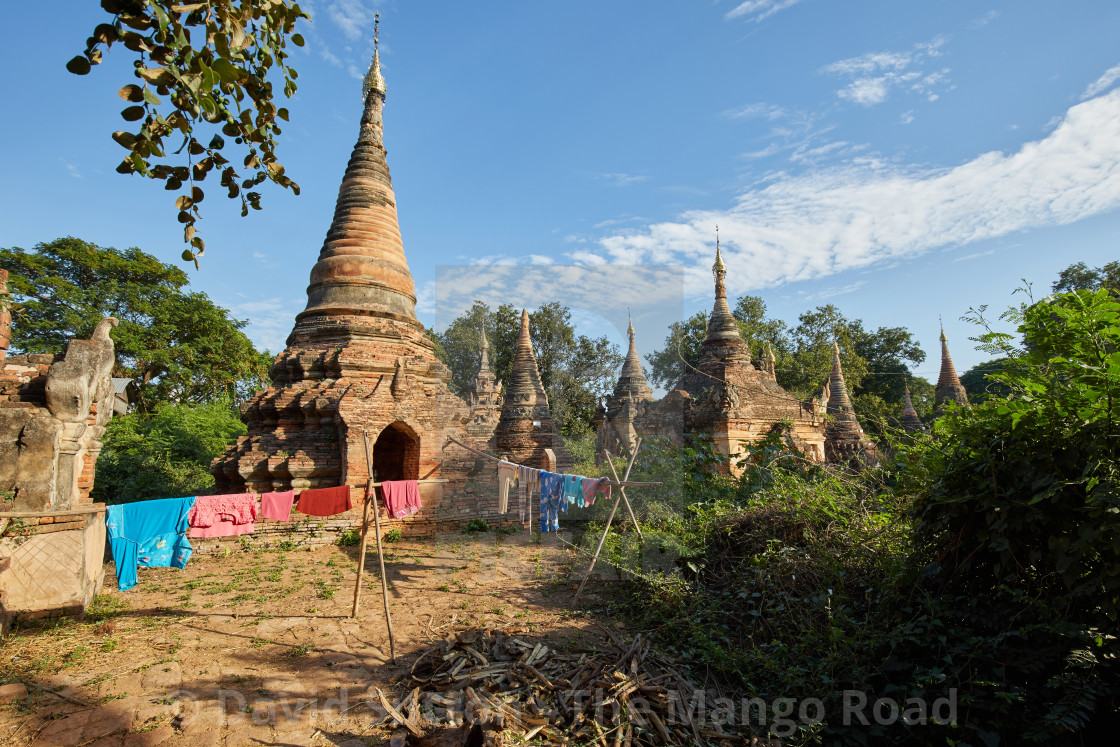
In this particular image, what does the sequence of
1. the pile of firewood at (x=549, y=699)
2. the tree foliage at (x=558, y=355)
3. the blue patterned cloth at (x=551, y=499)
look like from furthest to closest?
the tree foliage at (x=558, y=355) < the blue patterned cloth at (x=551, y=499) < the pile of firewood at (x=549, y=699)

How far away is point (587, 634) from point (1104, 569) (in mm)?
4213

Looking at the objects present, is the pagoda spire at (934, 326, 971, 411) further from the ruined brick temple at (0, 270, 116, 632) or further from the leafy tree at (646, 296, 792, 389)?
the ruined brick temple at (0, 270, 116, 632)

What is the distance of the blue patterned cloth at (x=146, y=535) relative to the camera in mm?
5691

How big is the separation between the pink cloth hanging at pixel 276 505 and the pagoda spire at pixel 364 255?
478 cm

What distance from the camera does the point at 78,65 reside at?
5.59 feet


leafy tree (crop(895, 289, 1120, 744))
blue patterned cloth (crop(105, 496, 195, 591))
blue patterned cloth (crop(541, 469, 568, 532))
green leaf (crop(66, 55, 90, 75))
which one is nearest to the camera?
green leaf (crop(66, 55, 90, 75))

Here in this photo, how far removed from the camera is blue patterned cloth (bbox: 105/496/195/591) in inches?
224

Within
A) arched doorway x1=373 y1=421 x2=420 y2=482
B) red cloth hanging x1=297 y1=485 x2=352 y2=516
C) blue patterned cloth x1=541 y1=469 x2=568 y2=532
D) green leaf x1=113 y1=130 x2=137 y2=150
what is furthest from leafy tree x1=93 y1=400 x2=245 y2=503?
green leaf x1=113 y1=130 x2=137 y2=150

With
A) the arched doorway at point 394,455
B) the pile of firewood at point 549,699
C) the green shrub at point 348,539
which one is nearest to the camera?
the pile of firewood at point 549,699

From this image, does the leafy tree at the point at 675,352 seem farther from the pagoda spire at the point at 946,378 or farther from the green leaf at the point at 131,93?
the green leaf at the point at 131,93

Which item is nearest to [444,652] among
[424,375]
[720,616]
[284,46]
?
[720,616]

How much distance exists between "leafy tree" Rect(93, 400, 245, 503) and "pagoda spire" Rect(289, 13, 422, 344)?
3768mm

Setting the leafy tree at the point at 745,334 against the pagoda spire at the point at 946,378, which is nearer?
the pagoda spire at the point at 946,378

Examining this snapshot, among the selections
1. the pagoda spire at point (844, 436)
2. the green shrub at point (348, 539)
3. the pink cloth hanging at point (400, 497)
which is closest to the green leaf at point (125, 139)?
the pink cloth hanging at point (400, 497)
